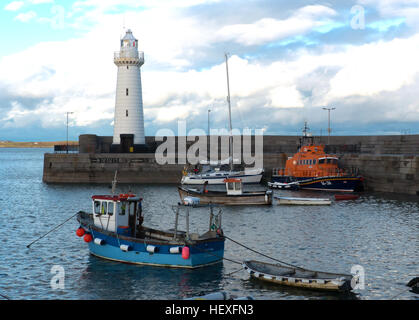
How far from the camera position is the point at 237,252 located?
19.5 meters

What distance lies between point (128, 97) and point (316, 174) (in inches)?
871

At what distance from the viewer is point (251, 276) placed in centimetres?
1599

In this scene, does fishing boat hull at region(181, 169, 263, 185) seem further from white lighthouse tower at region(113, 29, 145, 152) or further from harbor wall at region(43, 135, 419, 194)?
white lighthouse tower at region(113, 29, 145, 152)

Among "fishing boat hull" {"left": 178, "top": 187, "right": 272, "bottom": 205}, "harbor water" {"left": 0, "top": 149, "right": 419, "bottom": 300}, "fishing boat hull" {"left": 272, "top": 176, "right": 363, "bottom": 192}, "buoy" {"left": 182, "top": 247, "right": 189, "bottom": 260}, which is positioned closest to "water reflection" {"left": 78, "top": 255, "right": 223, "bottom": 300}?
"harbor water" {"left": 0, "top": 149, "right": 419, "bottom": 300}

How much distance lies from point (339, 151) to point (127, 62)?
95.8ft

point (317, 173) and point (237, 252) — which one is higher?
point (317, 173)

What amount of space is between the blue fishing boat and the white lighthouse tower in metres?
32.3

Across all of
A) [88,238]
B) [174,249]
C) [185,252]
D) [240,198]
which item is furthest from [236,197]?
[185,252]

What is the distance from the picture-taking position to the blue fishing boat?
16719 mm

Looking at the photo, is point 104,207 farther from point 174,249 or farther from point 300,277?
point 300,277

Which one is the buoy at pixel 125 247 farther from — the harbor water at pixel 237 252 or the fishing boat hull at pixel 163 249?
the harbor water at pixel 237 252

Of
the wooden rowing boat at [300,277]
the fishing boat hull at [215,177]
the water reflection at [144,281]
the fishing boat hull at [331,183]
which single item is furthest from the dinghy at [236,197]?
the wooden rowing boat at [300,277]

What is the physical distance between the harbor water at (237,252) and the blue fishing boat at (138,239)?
16.1 inches

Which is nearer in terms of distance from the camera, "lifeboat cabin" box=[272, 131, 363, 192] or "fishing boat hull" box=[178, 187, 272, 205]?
"fishing boat hull" box=[178, 187, 272, 205]
